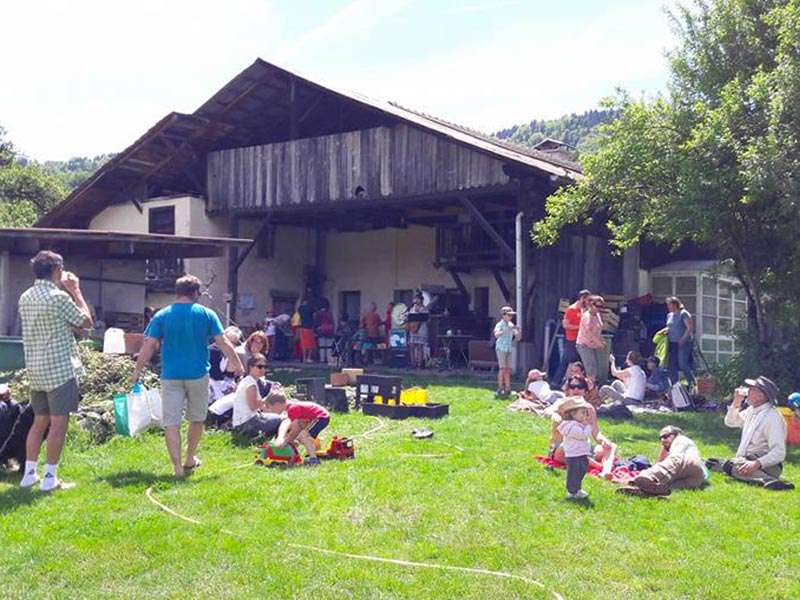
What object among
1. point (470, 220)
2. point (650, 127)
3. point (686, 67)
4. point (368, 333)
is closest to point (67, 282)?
point (650, 127)

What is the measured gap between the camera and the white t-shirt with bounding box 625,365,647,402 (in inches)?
523

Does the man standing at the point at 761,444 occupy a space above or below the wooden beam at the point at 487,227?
below

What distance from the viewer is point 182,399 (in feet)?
24.6

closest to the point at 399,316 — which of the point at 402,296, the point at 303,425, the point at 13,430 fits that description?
the point at 402,296

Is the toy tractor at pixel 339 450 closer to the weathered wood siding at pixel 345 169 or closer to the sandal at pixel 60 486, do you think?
the sandal at pixel 60 486

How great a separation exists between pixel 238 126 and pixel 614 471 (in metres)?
16.3

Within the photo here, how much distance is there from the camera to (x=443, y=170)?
58.8 feet

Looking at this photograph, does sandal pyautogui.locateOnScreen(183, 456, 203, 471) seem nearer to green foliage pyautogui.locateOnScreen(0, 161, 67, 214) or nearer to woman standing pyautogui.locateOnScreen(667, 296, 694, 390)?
woman standing pyautogui.locateOnScreen(667, 296, 694, 390)

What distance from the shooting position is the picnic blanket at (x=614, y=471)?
7.75m

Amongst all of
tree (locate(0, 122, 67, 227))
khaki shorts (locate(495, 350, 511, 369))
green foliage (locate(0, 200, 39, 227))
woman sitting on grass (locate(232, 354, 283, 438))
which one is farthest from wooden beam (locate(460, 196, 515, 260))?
tree (locate(0, 122, 67, 227))

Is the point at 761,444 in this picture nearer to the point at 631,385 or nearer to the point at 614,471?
the point at 614,471

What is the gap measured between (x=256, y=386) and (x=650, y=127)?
7657mm

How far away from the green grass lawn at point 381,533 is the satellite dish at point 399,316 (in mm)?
11650

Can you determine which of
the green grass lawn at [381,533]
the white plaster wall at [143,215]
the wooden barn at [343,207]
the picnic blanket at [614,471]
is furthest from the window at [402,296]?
the picnic blanket at [614,471]
